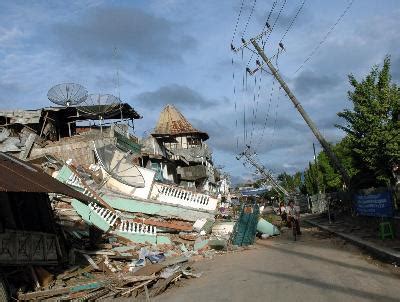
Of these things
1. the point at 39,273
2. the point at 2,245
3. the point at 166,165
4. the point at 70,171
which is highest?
the point at 166,165

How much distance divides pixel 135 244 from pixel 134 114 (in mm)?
19406

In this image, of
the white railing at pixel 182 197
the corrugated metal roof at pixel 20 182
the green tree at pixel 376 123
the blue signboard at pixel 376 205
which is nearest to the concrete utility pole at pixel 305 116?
the green tree at pixel 376 123

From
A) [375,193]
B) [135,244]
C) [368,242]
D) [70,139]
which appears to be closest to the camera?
[368,242]

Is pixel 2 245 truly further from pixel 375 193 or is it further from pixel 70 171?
pixel 375 193

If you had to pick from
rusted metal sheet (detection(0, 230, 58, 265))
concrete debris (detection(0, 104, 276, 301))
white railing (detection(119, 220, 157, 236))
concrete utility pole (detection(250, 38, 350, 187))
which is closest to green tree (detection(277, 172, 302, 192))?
concrete debris (detection(0, 104, 276, 301))

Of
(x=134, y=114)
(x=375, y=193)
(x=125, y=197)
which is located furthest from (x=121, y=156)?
(x=375, y=193)

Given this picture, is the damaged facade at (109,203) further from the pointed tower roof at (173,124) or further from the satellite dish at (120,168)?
the pointed tower roof at (173,124)

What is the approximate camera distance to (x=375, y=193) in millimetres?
17703

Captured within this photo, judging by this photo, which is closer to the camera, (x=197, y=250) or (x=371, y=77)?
(x=197, y=250)

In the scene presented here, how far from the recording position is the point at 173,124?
201 feet

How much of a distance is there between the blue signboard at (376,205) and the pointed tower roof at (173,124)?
38.4m

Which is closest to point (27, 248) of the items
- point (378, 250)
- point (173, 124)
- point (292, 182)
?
point (378, 250)

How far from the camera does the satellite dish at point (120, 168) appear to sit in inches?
950

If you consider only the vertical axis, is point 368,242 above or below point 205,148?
below
